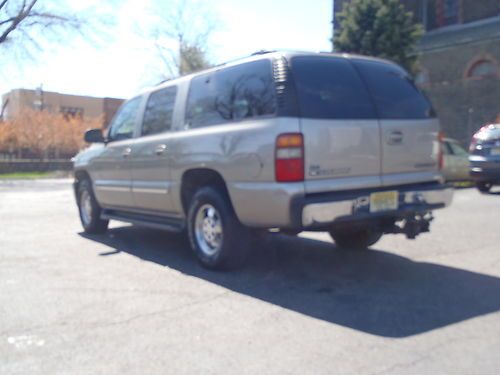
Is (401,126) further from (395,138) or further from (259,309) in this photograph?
(259,309)

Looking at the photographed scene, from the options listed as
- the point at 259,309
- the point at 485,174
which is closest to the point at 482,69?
the point at 485,174

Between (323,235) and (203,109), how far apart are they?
9.61 ft

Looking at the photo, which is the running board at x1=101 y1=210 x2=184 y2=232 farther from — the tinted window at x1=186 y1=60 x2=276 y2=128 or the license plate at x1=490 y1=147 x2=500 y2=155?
the license plate at x1=490 y1=147 x2=500 y2=155

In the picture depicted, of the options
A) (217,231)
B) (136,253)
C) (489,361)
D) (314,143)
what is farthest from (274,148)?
(136,253)

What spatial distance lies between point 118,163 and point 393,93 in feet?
12.0

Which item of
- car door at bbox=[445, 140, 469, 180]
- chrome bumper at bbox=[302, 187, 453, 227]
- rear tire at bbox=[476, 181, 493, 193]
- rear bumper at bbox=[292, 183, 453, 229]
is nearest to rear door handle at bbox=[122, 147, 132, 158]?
rear bumper at bbox=[292, 183, 453, 229]

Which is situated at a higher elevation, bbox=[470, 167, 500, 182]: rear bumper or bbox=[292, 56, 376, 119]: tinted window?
bbox=[292, 56, 376, 119]: tinted window

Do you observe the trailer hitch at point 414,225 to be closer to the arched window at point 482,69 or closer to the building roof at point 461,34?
the arched window at point 482,69

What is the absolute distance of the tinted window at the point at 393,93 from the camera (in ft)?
17.7

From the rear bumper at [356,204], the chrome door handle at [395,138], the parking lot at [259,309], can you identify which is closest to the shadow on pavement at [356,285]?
the parking lot at [259,309]

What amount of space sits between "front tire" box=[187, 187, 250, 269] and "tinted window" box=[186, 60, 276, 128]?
76cm

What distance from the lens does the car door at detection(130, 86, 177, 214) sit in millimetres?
6426

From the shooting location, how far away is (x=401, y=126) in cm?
538

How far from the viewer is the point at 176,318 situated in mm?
4367
